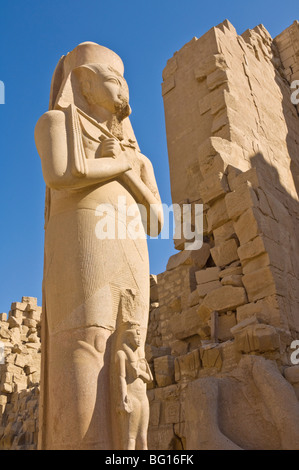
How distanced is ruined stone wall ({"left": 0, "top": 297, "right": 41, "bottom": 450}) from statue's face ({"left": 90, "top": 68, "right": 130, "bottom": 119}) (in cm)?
895

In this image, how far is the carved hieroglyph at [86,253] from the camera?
2.26 metres

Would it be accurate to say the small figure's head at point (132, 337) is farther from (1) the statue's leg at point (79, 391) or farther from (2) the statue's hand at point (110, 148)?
(2) the statue's hand at point (110, 148)

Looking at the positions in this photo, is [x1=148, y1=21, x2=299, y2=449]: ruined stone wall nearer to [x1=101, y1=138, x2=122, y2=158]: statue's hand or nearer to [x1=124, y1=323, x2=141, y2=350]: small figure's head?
[x1=124, y1=323, x2=141, y2=350]: small figure's head

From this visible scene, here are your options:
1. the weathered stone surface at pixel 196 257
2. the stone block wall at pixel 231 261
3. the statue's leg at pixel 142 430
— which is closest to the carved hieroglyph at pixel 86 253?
the statue's leg at pixel 142 430

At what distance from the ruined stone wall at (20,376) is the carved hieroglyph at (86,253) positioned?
8.73 m

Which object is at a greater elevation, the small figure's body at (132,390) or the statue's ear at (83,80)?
the statue's ear at (83,80)

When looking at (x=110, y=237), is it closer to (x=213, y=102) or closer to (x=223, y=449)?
(x=223, y=449)

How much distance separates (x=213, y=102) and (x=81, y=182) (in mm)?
4678

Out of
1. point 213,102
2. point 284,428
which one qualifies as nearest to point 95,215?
point 284,428

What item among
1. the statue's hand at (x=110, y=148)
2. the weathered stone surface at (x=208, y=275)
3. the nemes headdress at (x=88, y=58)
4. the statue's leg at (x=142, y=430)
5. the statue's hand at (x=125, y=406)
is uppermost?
the nemes headdress at (x=88, y=58)

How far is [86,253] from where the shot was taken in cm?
252

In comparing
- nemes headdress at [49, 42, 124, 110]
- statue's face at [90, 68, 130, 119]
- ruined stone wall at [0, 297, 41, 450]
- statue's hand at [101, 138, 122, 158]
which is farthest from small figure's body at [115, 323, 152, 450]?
ruined stone wall at [0, 297, 41, 450]

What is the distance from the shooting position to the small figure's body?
2.24 meters
